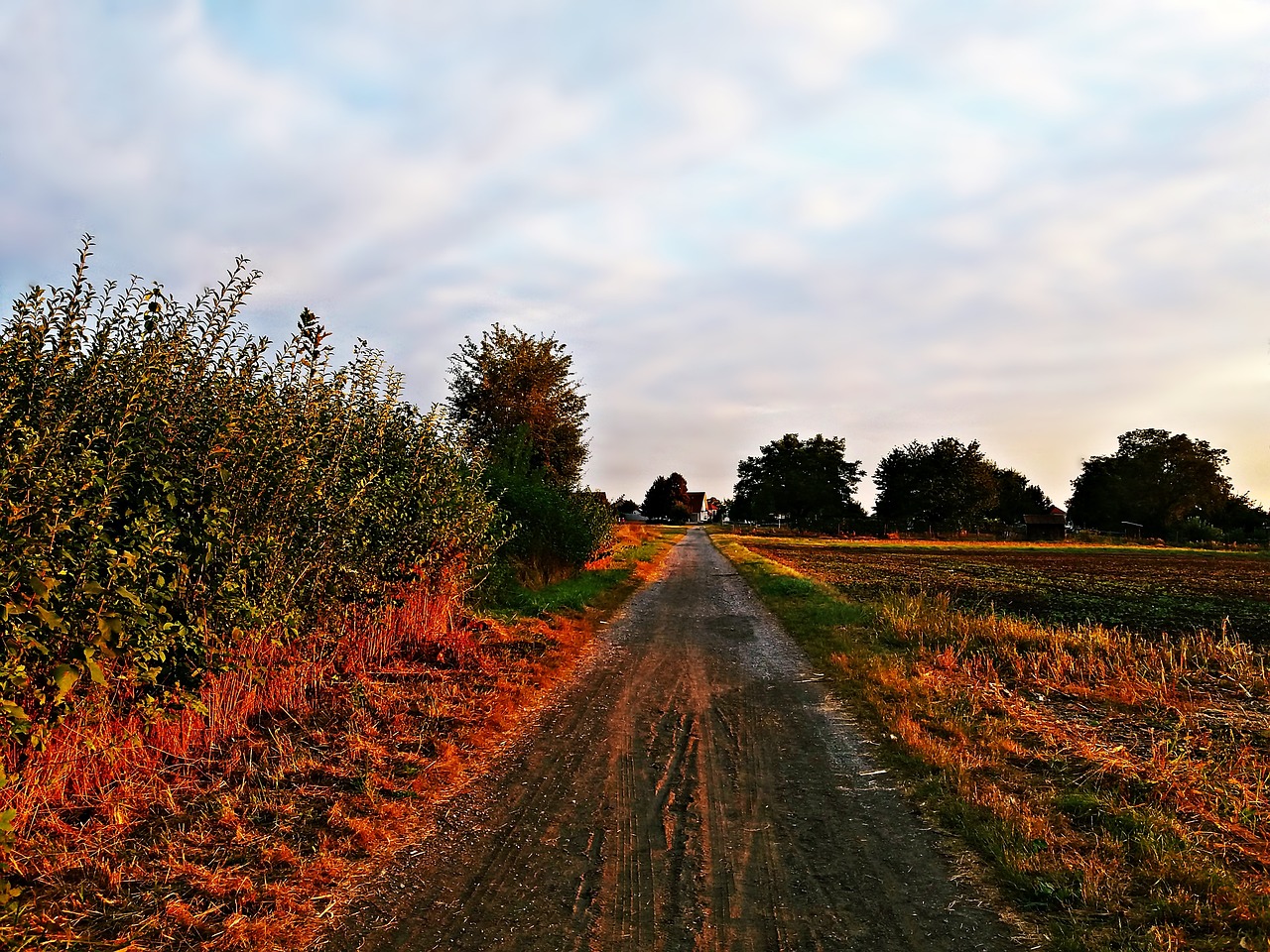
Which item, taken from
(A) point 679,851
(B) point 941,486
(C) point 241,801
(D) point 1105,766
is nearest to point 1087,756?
(D) point 1105,766

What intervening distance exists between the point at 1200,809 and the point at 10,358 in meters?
8.23

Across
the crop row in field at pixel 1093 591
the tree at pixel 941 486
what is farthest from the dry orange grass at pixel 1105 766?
the tree at pixel 941 486

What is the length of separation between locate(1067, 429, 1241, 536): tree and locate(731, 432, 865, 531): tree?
30.4m

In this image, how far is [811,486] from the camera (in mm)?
91312

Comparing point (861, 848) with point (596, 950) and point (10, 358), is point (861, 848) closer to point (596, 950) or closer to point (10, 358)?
point (596, 950)

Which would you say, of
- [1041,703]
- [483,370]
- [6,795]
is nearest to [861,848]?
[1041,703]

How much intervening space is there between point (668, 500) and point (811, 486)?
36.4 m

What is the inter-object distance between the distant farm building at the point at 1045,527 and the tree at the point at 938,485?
194 inches

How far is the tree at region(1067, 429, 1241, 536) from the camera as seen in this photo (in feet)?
252

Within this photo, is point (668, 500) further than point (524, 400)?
Yes

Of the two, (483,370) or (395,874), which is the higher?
(483,370)

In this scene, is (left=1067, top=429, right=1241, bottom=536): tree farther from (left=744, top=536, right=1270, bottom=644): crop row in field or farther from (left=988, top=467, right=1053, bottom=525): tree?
(left=744, top=536, right=1270, bottom=644): crop row in field

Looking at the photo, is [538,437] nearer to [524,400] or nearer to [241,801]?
[524,400]

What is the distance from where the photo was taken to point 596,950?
3115mm
